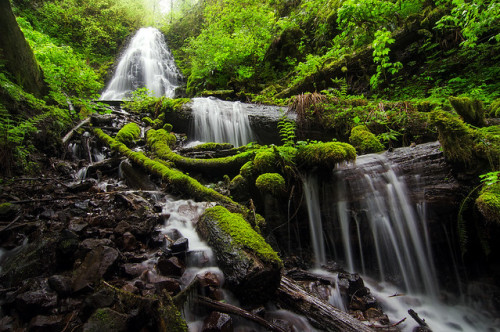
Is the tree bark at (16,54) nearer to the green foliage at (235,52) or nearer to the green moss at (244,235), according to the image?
the green moss at (244,235)

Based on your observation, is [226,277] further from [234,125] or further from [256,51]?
[256,51]

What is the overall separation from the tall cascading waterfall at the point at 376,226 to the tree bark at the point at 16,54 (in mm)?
6479

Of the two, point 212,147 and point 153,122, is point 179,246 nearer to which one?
point 212,147

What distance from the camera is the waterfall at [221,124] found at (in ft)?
Answer: 25.0

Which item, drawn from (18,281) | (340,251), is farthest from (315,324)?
(18,281)

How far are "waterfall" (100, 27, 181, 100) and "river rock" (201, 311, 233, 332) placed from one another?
15.0m

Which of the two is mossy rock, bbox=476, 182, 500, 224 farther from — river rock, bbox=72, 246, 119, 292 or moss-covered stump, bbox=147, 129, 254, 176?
river rock, bbox=72, 246, 119, 292

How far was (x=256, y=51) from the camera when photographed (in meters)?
11.9

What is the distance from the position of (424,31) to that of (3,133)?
1074 centimetres

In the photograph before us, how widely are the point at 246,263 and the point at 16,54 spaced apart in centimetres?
645

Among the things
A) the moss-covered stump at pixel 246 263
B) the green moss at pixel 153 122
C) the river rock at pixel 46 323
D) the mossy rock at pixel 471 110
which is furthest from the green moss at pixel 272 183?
the green moss at pixel 153 122

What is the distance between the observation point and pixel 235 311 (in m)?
2.00

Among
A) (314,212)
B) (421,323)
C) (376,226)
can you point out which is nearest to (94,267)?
(314,212)

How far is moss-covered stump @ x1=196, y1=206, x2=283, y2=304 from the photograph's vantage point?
2182 millimetres
